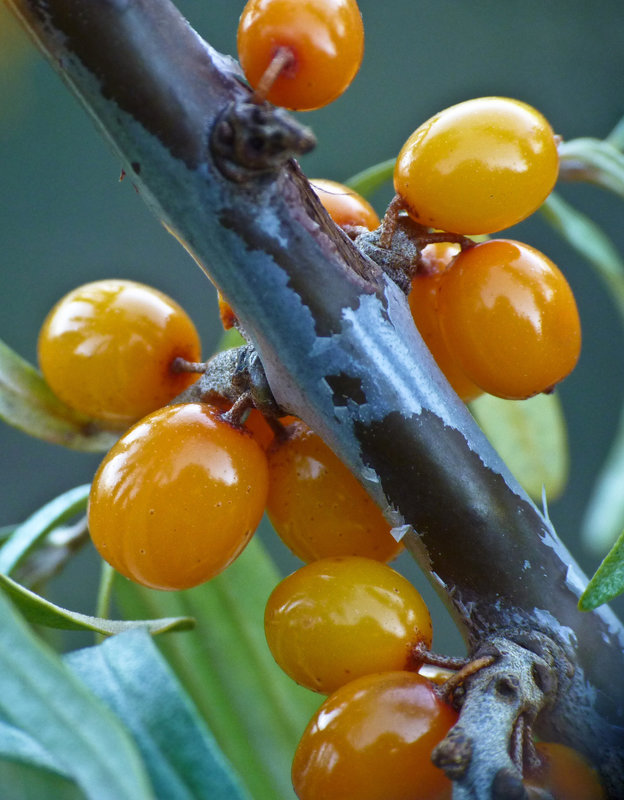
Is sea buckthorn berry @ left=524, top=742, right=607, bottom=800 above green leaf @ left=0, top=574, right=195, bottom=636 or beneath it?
beneath

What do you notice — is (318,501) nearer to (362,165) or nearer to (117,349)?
(117,349)

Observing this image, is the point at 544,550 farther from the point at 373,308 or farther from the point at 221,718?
the point at 221,718

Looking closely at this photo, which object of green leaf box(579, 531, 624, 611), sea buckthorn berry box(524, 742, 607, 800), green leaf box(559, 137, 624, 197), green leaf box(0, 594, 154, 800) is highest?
green leaf box(559, 137, 624, 197)

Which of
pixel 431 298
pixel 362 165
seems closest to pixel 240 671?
pixel 431 298

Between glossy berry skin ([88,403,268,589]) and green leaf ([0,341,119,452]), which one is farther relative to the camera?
green leaf ([0,341,119,452])

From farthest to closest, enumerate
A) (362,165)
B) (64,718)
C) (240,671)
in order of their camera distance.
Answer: (362,165), (240,671), (64,718)

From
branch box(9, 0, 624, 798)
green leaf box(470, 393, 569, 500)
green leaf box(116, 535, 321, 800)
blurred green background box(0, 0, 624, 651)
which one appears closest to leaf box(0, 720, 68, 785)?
branch box(9, 0, 624, 798)

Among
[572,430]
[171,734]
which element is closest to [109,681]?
[171,734]

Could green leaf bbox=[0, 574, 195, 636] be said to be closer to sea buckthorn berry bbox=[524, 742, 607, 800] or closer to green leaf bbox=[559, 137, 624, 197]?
sea buckthorn berry bbox=[524, 742, 607, 800]
